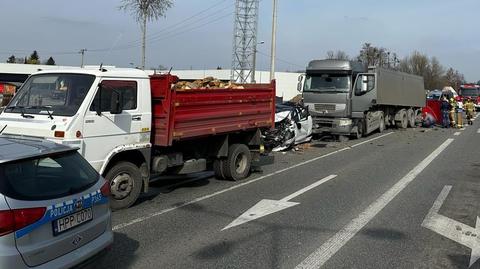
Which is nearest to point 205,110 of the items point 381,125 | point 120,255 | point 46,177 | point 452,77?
point 120,255

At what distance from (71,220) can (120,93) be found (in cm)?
375

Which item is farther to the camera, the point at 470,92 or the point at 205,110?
the point at 470,92

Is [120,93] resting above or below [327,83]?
below

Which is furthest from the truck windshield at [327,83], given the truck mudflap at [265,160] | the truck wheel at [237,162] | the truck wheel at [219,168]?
the truck wheel at [219,168]

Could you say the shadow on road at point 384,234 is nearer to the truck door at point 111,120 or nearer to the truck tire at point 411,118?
the truck door at point 111,120

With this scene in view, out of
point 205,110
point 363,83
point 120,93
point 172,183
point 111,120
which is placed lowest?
point 172,183

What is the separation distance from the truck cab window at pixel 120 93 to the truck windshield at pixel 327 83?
14023mm

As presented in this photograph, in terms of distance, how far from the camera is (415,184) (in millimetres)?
10359

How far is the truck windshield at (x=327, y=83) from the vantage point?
68.6ft

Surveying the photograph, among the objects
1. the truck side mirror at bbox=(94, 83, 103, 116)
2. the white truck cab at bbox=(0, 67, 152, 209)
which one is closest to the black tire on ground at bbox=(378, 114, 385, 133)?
the white truck cab at bbox=(0, 67, 152, 209)

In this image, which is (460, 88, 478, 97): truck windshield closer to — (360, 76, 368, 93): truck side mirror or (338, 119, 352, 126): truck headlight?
(360, 76, 368, 93): truck side mirror

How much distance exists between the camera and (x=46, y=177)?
4348mm

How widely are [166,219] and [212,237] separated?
3.77 feet

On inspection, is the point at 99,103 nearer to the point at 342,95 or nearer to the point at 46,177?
the point at 46,177
